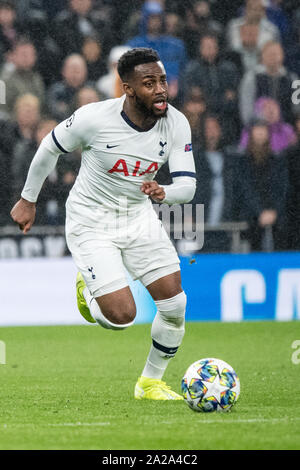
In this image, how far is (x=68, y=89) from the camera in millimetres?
11461

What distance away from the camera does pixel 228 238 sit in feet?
37.1

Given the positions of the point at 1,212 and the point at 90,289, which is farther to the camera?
the point at 1,212

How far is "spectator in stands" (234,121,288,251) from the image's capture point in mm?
11266

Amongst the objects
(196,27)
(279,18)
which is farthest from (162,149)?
(279,18)

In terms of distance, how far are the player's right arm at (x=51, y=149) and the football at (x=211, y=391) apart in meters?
1.54

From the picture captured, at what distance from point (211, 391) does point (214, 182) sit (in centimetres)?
545

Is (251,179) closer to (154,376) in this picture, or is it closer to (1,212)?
(1,212)

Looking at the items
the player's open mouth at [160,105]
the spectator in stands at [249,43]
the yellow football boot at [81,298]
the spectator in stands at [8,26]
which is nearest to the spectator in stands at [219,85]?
the spectator in stands at [249,43]

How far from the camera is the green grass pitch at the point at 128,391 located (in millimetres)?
4934

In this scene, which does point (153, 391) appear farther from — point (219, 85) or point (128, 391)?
point (219, 85)

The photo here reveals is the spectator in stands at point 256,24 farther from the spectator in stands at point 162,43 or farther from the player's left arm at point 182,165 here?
the player's left arm at point 182,165
